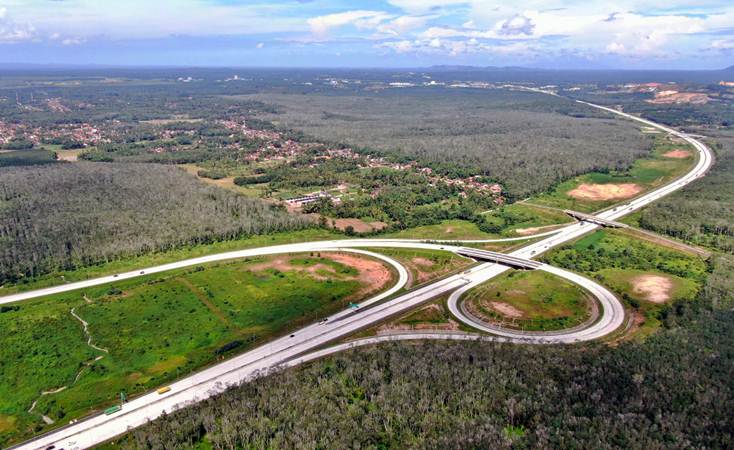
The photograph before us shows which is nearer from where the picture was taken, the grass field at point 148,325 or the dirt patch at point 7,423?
the dirt patch at point 7,423

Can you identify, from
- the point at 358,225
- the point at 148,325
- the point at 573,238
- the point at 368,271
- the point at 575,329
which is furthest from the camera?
the point at 358,225

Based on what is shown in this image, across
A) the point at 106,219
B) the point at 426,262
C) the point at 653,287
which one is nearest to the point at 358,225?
the point at 426,262

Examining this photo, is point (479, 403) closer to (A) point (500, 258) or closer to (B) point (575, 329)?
(B) point (575, 329)

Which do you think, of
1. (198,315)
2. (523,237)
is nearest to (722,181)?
(523,237)

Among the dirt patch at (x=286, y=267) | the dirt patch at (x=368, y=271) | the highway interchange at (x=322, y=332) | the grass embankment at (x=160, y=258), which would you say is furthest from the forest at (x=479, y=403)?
the grass embankment at (x=160, y=258)

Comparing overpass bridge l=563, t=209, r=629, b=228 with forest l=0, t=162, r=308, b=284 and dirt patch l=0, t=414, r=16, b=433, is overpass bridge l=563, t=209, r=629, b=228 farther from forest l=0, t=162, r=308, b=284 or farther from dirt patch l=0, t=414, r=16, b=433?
dirt patch l=0, t=414, r=16, b=433

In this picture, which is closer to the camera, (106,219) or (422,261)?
(422,261)

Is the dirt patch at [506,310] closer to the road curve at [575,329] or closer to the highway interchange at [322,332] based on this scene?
the road curve at [575,329]
